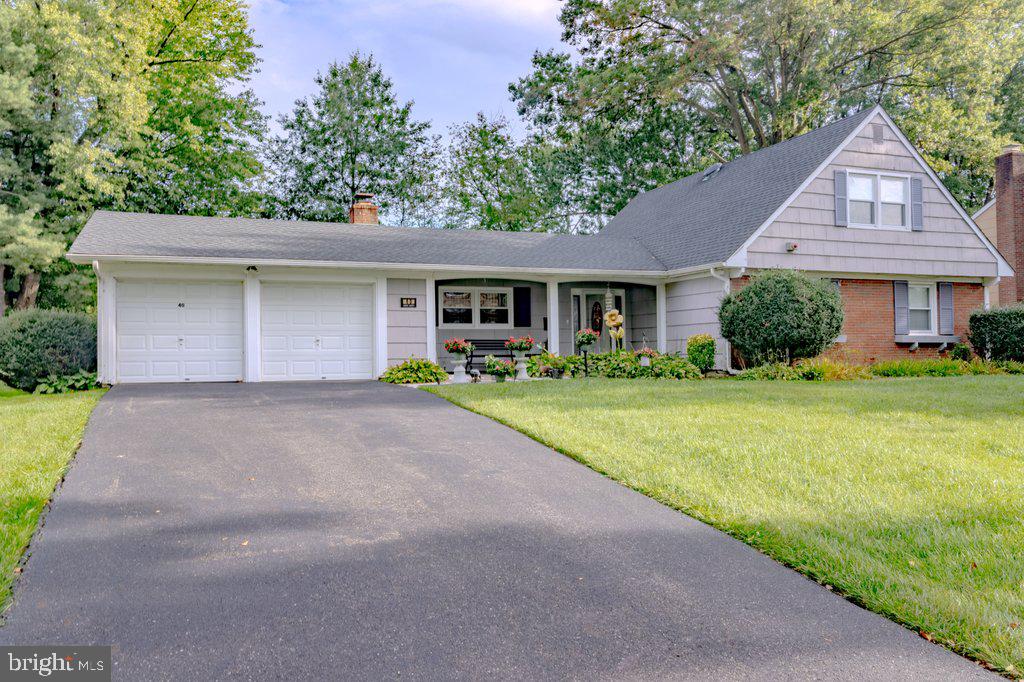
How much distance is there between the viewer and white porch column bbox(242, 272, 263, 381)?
1363cm

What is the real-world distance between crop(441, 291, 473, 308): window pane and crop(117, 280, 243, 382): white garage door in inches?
207

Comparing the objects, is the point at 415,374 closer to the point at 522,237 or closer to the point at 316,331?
the point at 316,331

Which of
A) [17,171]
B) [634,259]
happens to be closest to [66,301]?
[17,171]

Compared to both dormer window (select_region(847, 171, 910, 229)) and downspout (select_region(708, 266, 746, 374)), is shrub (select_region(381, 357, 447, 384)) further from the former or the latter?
dormer window (select_region(847, 171, 910, 229))

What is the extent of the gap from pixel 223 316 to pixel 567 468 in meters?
10.3

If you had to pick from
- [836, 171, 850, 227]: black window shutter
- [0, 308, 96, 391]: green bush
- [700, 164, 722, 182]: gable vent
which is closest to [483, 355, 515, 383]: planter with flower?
[0, 308, 96, 391]: green bush

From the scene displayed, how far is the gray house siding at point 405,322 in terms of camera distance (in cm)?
1471

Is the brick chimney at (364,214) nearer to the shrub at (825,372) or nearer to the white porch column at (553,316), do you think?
the white porch column at (553,316)

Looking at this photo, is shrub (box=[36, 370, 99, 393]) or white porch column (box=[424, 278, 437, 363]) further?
white porch column (box=[424, 278, 437, 363])

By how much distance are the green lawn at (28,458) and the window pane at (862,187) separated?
52.1 ft

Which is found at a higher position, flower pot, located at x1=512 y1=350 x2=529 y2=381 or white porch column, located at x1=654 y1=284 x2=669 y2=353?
white porch column, located at x1=654 y1=284 x2=669 y2=353

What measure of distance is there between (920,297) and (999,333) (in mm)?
1956

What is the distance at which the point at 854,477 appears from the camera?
5.25 meters

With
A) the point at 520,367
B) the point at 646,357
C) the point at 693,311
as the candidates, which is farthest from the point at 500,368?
the point at 693,311
